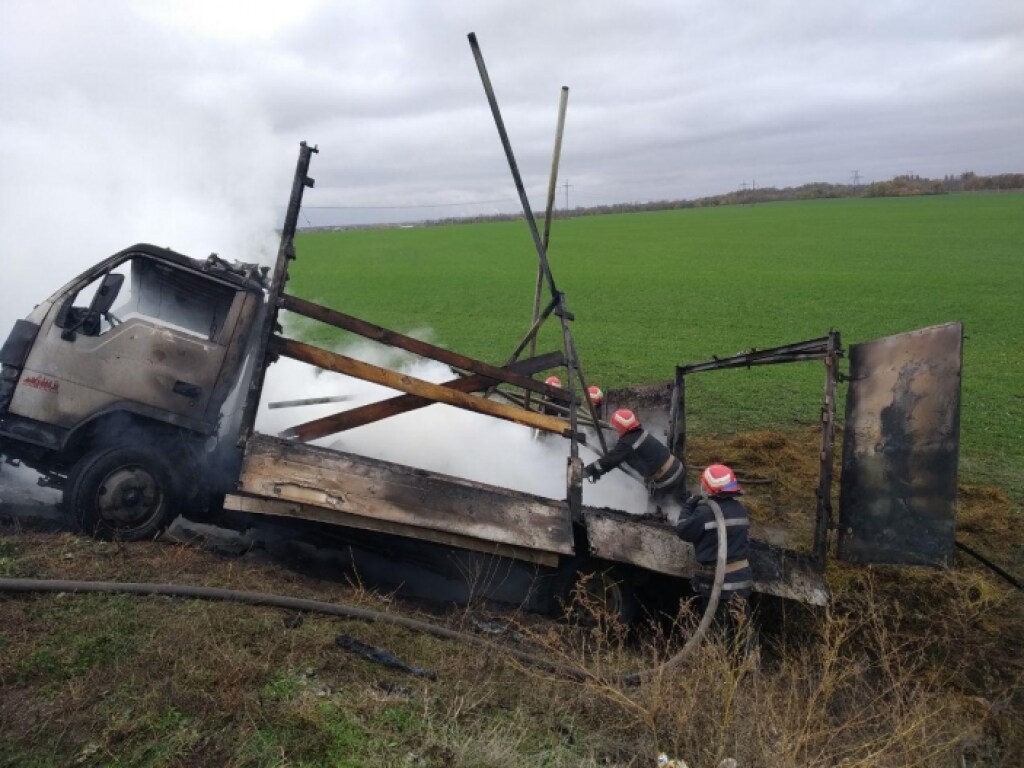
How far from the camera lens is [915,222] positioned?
169 feet

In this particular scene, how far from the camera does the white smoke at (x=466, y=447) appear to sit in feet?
27.7

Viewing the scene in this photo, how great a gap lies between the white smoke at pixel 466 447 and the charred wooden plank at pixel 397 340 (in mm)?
1621

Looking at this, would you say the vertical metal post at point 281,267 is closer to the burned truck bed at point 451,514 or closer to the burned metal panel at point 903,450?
the burned truck bed at point 451,514

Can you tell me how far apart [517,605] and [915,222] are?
53.3 meters

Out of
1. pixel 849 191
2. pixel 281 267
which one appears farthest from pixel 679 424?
pixel 849 191

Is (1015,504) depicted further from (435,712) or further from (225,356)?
(225,356)

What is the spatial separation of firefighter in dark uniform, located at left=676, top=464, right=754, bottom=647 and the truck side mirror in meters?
4.35

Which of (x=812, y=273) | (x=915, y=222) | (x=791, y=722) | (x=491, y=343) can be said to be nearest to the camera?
(x=791, y=722)

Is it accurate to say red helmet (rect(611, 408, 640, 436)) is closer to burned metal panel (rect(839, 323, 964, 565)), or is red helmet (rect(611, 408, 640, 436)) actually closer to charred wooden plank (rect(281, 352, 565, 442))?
charred wooden plank (rect(281, 352, 565, 442))

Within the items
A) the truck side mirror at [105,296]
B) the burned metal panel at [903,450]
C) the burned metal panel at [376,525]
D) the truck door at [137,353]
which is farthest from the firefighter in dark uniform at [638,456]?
the truck side mirror at [105,296]

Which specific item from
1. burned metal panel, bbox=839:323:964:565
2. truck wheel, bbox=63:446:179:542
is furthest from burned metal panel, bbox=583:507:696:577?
truck wheel, bbox=63:446:179:542

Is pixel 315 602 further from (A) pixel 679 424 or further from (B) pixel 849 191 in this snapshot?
(B) pixel 849 191

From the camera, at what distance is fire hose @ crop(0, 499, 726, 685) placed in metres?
4.66

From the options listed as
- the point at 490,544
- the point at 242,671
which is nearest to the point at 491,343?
the point at 490,544
